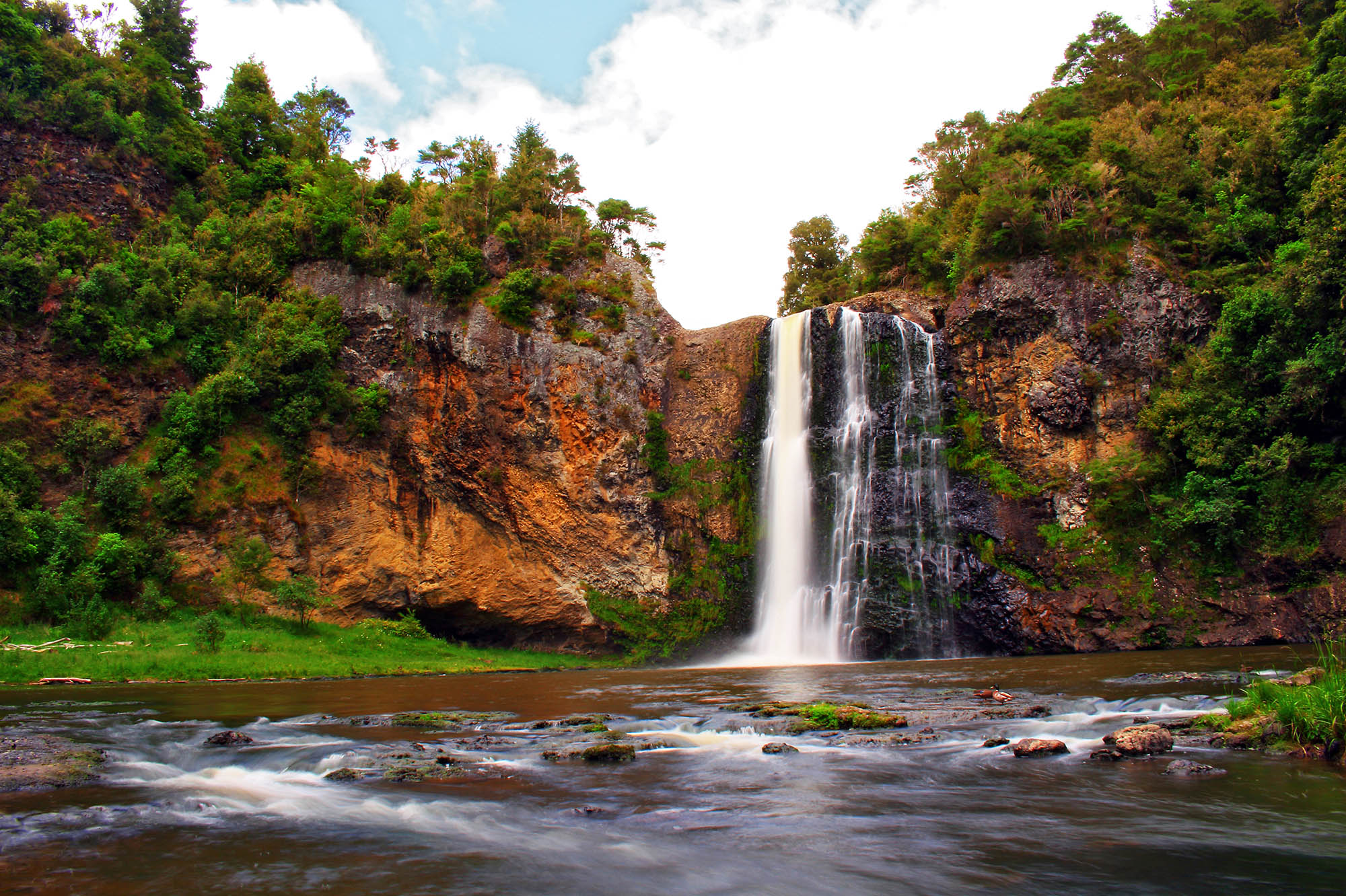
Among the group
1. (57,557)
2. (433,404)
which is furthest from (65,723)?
(433,404)

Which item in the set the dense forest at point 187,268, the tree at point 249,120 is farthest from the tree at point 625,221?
the tree at point 249,120

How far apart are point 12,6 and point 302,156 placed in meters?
11.4

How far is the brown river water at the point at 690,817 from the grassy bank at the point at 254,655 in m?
7.35

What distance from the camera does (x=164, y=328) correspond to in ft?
86.4

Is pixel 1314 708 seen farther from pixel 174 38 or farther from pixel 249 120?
pixel 174 38

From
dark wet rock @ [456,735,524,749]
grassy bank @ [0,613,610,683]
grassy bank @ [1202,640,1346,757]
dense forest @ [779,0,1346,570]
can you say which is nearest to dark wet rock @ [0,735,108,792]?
dark wet rock @ [456,735,524,749]

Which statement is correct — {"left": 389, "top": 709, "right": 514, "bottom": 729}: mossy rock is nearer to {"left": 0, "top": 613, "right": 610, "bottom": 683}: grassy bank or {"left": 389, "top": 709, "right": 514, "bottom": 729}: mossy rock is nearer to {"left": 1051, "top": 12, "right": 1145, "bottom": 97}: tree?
{"left": 0, "top": 613, "right": 610, "bottom": 683}: grassy bank

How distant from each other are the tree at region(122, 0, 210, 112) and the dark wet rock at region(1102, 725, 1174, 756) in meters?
45.2

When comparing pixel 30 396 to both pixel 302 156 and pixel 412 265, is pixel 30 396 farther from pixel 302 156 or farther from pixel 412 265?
pixel 302 156

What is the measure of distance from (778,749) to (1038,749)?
281cm

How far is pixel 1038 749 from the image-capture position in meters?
7.59

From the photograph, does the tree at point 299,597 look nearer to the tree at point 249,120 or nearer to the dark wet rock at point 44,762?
the dark wet rock at point 44,762

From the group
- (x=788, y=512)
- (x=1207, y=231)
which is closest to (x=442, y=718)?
(x=788, y=512)

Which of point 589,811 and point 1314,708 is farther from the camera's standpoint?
point 1314,708
